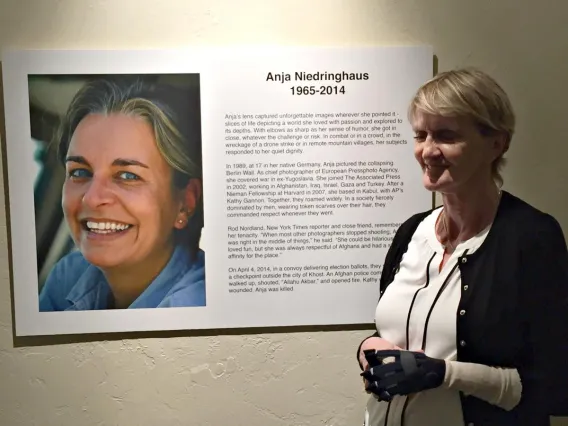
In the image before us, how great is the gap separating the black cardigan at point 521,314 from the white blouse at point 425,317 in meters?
0.02

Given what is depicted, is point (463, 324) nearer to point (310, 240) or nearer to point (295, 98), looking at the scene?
point (310, 240)

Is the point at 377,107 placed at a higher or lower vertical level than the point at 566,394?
higher

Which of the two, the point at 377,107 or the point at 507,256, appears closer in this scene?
the point at 507,256

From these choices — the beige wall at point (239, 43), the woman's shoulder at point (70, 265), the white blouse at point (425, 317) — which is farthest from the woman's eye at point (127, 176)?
the white blouse at point (425, 317)

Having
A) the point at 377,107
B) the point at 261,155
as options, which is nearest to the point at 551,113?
the point at 377,107

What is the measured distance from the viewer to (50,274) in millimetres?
1537

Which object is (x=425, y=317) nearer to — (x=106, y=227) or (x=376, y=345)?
(x=376, y=345)

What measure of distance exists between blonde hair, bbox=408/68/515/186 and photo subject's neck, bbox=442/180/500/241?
0.12 meters

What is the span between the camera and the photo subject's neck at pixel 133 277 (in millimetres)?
1553

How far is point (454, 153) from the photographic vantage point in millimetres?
1081

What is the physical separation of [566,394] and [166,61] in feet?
3.99

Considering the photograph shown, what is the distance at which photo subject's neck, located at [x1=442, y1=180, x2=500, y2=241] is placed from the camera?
1.12 metres

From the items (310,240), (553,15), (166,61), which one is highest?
(553,15)

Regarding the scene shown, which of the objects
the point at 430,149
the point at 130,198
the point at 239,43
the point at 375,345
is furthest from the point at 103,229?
the point at 430,149
